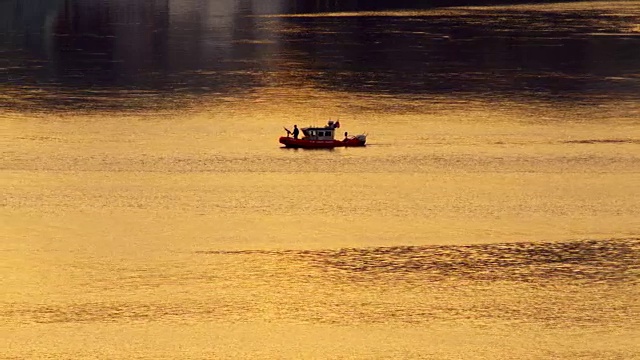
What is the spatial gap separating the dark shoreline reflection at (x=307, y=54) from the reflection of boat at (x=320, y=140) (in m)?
9.02

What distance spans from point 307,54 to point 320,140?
2442 cm

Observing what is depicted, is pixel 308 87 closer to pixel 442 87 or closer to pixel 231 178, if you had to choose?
pixel 442 87

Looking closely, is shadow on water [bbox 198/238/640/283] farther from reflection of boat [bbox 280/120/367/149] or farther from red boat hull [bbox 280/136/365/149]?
red boat hull [bbox 280/136/365/149]

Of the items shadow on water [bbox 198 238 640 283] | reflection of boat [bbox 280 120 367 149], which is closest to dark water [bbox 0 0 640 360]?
shadow on water [bbox 198 238 640 283]

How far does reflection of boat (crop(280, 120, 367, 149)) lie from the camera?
39.0m

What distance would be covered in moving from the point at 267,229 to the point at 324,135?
33.2 ft

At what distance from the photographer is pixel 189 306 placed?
80.4 ft

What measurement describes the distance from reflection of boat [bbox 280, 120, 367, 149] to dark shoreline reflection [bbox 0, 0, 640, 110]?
29.6 ft

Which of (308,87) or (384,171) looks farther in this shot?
(308,87)

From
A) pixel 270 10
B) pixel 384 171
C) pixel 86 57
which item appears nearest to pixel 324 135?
pixel 384 171

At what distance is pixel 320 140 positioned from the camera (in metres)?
39.2

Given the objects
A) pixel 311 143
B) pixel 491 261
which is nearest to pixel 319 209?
pixel 491 261

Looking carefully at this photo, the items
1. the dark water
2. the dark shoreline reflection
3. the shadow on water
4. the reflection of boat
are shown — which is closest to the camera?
the dark water

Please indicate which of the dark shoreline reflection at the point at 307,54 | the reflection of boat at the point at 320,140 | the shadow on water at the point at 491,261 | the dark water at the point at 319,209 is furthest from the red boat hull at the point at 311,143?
the shadow on water at the point at 491,261
